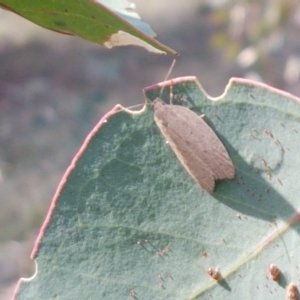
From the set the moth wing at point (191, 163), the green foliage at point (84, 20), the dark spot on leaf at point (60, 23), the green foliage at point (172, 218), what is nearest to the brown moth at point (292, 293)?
the green foliage at point (172, 218)

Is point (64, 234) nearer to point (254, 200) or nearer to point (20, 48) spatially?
point (254, 200)

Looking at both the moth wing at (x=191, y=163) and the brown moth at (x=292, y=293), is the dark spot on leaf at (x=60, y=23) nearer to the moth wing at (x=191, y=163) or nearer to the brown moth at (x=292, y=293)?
the moth wing at (x=191, y=163)

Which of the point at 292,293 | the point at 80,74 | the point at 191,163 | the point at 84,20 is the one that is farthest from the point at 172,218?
the point at 80,74

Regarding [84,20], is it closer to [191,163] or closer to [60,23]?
[60,23]

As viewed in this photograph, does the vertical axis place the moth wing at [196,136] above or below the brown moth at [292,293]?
above

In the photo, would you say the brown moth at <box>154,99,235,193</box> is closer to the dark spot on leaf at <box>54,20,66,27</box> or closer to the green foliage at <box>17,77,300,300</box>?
the green foliage at <box>17,77,300,300</box>

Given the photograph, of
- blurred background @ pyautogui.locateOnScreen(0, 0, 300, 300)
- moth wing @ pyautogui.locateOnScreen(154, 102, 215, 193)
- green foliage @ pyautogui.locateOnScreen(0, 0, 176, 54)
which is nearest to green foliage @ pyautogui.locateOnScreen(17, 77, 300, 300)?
moth wing @ pyautogui.locateOnScreen(154, 102, 215, 193)

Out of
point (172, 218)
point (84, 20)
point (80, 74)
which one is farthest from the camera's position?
point (80, 74)
